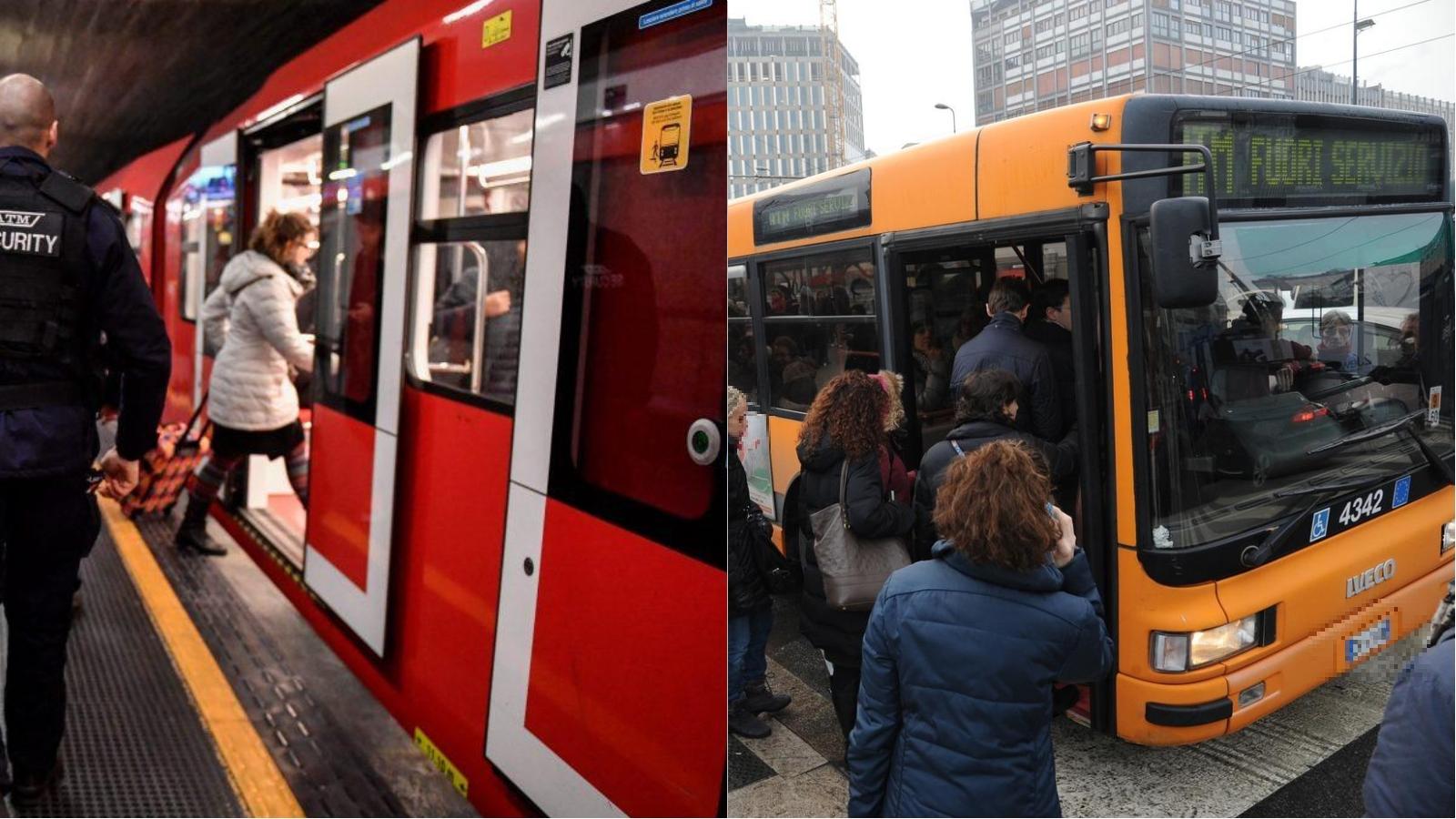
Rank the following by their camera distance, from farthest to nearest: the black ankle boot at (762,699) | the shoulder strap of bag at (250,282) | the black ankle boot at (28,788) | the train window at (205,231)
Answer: the train window at (205,231)
the shoulder strap of bag at (250,282)
the black ankle boot at (28,788)
the black ankle boot at (762,699)

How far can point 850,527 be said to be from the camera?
137 centimetres

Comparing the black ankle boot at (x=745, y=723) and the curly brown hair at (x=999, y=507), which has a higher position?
the curly brown hair at (x=999, y=507)

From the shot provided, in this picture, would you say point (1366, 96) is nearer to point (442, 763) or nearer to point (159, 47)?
point (442, 763)

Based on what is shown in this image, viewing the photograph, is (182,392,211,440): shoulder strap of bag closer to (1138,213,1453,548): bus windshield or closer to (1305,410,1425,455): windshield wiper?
(1138,213,1453,548): bus windshield

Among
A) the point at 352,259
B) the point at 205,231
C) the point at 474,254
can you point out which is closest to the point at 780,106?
the point at 474,254

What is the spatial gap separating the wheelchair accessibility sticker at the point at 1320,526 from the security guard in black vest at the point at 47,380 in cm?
270

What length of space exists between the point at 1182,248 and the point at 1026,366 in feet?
0.69

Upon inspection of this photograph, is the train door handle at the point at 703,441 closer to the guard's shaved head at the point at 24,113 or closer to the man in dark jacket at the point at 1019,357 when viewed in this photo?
the man in dark jacket at the point at 1019,357

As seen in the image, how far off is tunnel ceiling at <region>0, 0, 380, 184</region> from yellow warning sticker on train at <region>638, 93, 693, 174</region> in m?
2.14

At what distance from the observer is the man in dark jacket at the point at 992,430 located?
1.23 meters

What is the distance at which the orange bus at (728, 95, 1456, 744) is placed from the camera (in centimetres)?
118

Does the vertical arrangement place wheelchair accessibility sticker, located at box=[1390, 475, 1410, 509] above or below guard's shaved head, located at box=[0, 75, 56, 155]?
below

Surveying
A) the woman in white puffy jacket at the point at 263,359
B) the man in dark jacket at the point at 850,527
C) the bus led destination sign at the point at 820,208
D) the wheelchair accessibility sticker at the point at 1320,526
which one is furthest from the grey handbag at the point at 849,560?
the woman in white puffy jacket at the point at 263,359

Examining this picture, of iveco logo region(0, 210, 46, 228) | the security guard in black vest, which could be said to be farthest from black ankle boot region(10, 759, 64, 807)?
iveco logo region(0, 210, 46, 228)
